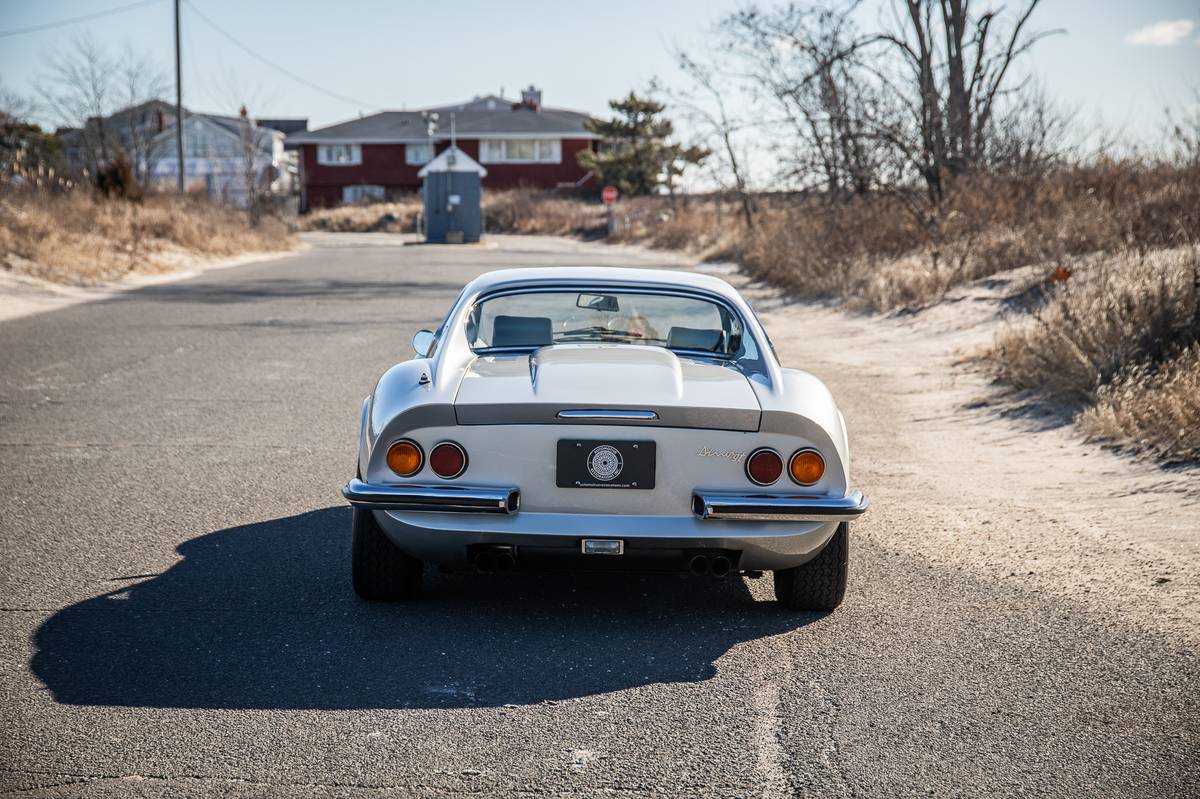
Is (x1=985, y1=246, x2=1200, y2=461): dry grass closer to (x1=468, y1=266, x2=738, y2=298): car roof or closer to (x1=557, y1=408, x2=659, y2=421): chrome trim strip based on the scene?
(x1=468, y1=266, x2=738, y2=298): car roof

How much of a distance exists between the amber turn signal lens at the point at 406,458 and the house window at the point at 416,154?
7978 centimetres

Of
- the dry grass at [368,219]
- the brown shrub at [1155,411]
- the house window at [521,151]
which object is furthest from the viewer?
the house window at [521,151]

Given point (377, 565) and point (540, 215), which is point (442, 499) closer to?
point (377, 565)

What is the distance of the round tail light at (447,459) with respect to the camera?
14.2 ft

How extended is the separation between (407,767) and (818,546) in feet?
5.97

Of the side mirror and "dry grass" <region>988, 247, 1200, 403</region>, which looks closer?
the side mirror

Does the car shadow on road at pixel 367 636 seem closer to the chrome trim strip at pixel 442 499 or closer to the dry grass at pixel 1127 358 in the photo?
the chrome trim strip at pixel 442 499

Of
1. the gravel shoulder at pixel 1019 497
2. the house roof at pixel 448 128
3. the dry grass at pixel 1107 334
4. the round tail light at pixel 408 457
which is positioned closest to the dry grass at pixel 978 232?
the dry grass at pixel 1107 334

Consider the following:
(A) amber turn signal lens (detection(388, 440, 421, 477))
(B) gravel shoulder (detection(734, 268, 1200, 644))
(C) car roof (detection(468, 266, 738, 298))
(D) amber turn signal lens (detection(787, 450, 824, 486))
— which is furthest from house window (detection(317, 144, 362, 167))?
(D) amber turn signal lens (detection(787, 450, 824, 486))

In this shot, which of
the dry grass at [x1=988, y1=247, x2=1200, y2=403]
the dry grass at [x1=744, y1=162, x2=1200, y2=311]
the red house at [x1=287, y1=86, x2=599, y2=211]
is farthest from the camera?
the red house at [x1=287, y1=86, x2=599, y2=211]

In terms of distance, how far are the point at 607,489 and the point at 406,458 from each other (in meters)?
0.71

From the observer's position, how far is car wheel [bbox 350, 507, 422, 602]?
4613 millimetres

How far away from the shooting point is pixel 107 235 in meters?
27.6

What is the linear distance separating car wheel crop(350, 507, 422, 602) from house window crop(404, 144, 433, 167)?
79.5 m
